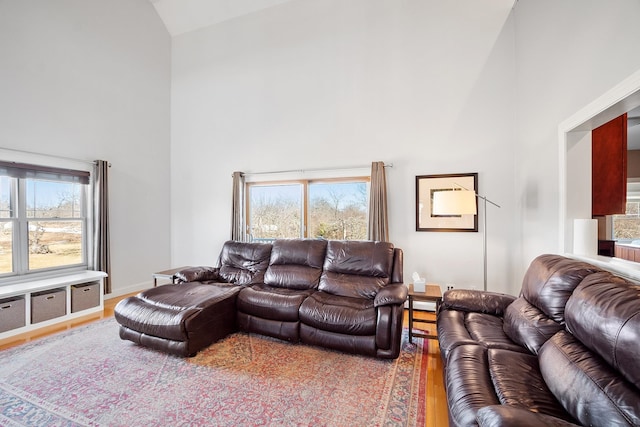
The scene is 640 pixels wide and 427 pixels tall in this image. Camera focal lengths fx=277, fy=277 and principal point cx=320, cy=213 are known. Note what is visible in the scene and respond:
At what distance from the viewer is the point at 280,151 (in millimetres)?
4691

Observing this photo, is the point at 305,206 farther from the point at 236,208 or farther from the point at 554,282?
the point at 554,282

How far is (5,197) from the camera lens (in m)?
3.47

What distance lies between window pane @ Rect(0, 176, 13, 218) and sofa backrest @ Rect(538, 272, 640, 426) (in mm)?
5579

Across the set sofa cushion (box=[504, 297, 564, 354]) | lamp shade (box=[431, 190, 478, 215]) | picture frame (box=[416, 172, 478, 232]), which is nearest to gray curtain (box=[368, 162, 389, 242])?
picture frame (box=[416, 172, 478, 232])

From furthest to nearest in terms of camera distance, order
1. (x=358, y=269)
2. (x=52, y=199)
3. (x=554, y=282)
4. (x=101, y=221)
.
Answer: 1. (x=101, y=221)
2. (x=52, y=199)
3. (x=358, y=269)
4. (x=554, y=282)

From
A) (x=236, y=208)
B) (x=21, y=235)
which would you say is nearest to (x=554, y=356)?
(x=236, y=208)

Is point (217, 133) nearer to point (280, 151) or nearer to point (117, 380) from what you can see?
point (280, 151)

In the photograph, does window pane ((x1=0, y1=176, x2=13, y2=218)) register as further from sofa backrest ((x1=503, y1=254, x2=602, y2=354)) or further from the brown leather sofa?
sofa backrest ((x1=503, y1=254, x2=602, y2=354))

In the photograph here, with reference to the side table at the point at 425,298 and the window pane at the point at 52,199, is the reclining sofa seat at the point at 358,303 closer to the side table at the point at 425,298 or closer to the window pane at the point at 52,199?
the side table at the point at 425,298

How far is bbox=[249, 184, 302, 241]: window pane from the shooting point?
4.70 meters

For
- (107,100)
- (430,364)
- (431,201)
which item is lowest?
(430,364)

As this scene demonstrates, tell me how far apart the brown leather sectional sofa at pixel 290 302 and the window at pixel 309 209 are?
0.95 metres

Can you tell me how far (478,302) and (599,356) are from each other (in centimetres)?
126

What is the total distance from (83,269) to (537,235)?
19.9 feet
